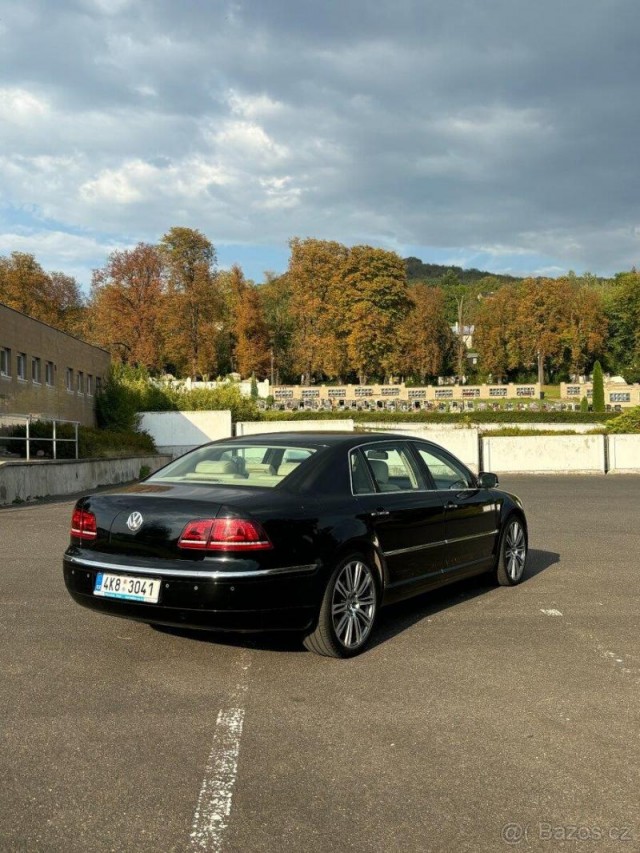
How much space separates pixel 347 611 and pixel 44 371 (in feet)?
106

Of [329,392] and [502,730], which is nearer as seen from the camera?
[502,730]

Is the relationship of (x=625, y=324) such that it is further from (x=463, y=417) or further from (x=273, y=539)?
(x=273, y=539)

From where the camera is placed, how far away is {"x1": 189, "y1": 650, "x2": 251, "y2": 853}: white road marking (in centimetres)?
323

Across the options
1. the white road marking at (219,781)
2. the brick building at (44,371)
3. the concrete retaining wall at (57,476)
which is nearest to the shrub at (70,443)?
the concrete retaining wall at (57,476)

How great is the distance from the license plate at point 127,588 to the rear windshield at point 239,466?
0.90 m

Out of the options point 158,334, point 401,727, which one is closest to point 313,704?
point 401,727

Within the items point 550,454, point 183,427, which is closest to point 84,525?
point 550,454

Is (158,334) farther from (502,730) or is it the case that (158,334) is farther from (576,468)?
(502,730)

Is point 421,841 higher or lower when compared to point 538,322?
lower

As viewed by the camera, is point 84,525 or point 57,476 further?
point 57,476

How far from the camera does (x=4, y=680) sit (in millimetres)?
5160

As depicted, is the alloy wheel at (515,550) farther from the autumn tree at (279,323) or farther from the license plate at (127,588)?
the autumn tree at (279,323)

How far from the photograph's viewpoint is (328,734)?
4.29 meters

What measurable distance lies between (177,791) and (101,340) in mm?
70467
